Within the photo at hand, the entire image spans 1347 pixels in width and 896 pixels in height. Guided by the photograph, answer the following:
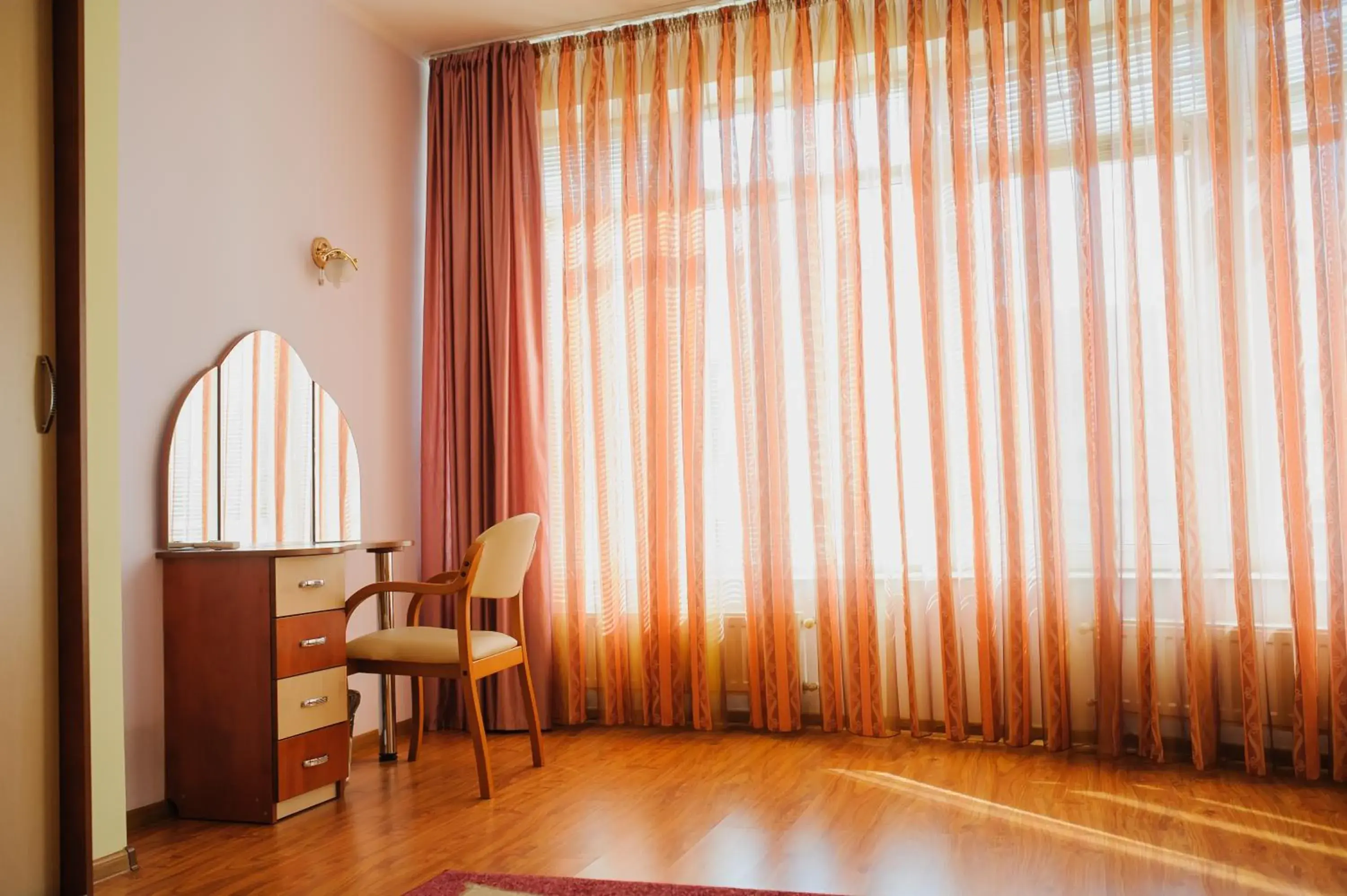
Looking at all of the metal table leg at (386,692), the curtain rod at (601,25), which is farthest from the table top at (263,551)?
the curtain rod at (601,25)

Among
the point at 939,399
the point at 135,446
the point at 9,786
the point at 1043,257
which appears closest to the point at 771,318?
the point at 939,399

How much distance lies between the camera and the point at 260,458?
11.5 feet

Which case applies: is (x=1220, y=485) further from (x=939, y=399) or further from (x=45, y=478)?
(x=45, y=478)

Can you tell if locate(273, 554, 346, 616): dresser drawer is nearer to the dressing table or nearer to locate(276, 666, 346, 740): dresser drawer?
the dressing table

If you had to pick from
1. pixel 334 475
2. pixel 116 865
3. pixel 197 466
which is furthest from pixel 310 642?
pixel 334 475

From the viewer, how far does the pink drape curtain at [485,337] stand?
4285 mm

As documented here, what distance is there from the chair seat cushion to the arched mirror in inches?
18.1

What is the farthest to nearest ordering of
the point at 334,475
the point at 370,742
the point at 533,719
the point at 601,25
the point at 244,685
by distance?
the point at 601,25 < the point at 370,742 < the point at 334,475 < the point at 533,719 < the point at 244,685

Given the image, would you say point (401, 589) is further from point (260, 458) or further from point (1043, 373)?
point (1043, 373)

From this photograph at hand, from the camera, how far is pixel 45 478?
2.37 meters

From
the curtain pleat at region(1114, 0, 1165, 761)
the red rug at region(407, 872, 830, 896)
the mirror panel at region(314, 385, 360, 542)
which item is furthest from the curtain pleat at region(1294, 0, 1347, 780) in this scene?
the mirror panel at region(314, 385, 360, 542)

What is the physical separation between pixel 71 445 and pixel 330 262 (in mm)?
1690

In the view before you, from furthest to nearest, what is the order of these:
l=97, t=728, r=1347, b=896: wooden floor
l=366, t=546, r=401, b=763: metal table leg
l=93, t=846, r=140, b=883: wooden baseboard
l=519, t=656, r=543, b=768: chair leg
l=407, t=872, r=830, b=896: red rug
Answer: l=366, t=546, r=401, b=763: metal table leg, l=519, t=656, r=543, b=768: chair leg, l=93, t=846, r=140, b=883: wooden baseboard, l=97, t=728, r=1347, b=896: wooden floor, l=407, t=872, r=830, b=896: red rug

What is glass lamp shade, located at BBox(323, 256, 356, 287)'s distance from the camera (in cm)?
393
